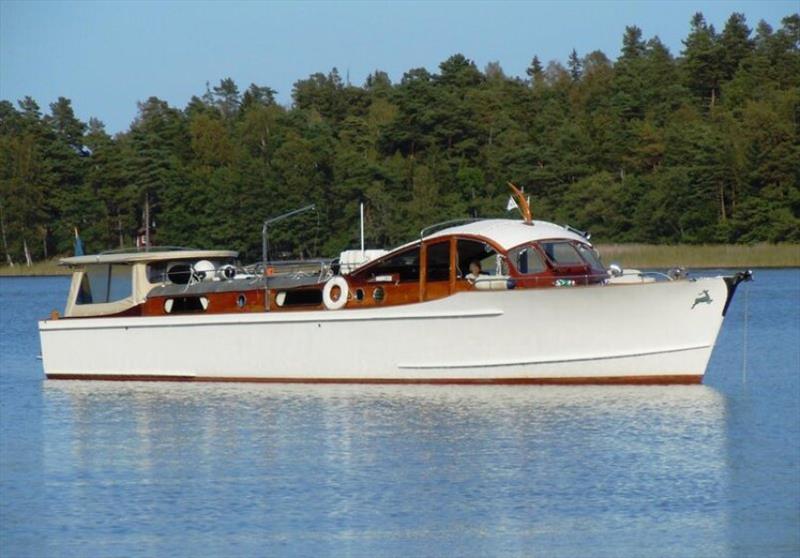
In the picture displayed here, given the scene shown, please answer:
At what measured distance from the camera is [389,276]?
95.7ft

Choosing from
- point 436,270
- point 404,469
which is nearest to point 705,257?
point 436,270

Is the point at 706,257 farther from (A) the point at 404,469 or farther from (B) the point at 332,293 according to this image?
(A) the point at 404,469

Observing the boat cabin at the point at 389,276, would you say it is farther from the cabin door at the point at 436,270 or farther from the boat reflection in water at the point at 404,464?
the boat reflection in water at the point at 404,464

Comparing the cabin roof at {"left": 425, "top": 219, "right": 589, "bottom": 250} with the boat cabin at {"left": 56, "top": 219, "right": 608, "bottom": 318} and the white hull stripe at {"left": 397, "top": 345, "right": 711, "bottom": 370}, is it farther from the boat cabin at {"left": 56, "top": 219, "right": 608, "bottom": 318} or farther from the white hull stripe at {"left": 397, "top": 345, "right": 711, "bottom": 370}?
the white hull stripe at {"left": 397, "top": 345, "right": 711, "bottom": 370}

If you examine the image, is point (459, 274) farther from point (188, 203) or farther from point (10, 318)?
point (188, 203)

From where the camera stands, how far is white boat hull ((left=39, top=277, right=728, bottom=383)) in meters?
27.4

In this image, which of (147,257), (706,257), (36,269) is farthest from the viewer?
(36,269)

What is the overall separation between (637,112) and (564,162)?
12857 millimetres

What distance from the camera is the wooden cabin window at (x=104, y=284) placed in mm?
32906

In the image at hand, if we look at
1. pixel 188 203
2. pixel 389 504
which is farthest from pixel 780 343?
pixel 188 203

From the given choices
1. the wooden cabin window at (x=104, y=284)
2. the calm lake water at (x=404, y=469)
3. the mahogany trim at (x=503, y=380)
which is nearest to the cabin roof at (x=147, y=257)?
the wooden cabin window at (x=104, y=284)

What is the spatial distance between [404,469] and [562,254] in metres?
8.13

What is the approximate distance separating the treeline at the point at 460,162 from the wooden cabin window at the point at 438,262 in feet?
185

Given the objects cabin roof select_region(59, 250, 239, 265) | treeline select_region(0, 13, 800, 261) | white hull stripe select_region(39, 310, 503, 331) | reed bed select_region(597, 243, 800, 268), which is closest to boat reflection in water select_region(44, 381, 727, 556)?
white hull stripe select_region(39, 310, 503, 331)
